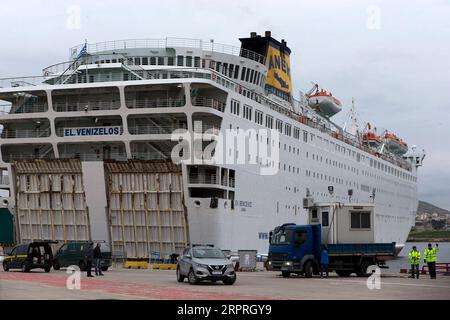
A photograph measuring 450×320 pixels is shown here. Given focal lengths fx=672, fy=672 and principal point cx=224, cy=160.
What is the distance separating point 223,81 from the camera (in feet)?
137

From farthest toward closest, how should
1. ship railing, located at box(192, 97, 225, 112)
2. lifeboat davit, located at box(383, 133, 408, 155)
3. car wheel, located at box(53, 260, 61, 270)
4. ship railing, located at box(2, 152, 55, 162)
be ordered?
1. lifeboat davit, located at box(383, 133, 408, 155)
2. ship railing, located at box(2, 152, 55, 162)
3. ship railing, located at box(192, 97, 225, 112)
4. car wheel, located at box(53, 260, 61, 270)

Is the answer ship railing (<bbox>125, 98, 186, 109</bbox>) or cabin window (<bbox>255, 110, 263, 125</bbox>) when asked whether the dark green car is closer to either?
ship railing (<bbox>125, 98, 186, 109</bbox>)

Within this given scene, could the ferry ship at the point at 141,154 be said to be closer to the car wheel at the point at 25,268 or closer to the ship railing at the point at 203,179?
the ship railing at the point at 203,179

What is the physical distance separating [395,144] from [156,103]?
59.7 meters

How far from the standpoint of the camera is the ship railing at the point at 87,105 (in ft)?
133

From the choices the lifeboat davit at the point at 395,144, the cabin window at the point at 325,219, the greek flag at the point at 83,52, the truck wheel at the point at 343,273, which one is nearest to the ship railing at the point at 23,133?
the greek flag at the point at 83,52

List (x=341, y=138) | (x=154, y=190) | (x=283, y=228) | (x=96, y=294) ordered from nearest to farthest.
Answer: (x=96, y=294), (x=283, y=228), (x=154, y=190), (x=341, y=138)

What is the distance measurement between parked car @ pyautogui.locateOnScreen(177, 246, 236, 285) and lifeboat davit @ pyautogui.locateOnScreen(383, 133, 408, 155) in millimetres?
71160

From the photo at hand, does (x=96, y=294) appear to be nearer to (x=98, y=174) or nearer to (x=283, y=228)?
(x=283, y=228)

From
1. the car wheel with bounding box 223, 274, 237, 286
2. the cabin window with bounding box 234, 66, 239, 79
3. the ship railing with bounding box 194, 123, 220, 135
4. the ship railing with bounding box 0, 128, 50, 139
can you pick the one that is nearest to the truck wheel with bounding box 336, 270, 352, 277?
the car wheel with bounding box 223, 274, 237, 286

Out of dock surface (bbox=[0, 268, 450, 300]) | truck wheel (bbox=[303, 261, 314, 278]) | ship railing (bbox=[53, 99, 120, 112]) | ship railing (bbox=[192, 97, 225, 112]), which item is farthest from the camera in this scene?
ship railing (bbox=[53, 99, 120, 112])

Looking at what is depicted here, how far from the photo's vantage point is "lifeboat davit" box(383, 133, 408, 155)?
9156 centimetres

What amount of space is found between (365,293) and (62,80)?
2949cm

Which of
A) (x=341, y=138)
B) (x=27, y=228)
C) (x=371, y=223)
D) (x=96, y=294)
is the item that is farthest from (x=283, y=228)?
(x=341, y=138)
